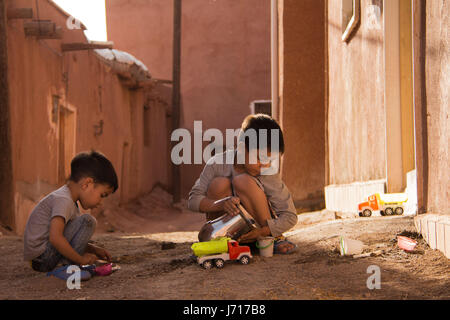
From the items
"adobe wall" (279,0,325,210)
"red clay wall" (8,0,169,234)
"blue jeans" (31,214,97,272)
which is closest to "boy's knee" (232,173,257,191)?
"blue jeans" (31,214,97,272)

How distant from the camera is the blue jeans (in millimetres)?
2812

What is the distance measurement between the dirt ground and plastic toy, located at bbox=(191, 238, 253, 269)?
5cm

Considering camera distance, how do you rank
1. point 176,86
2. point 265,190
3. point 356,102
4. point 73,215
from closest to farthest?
1. point 73,215
2. point 265,190
3. point 356,102
4. point 176,86

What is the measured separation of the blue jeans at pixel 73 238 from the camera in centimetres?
281

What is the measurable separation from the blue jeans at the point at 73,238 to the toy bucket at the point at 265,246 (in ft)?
Answer: 3.39

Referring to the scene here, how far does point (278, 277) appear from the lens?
2.48m

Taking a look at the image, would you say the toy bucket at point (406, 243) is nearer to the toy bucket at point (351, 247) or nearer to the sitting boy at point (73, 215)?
the toy bucket at point (351, 247)

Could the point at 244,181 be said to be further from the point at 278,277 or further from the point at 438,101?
the point at 438,101

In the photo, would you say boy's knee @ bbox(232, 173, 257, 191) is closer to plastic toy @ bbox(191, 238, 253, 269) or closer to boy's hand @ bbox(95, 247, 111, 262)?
plastic toy @ bbox(191, 238, 253, 269)

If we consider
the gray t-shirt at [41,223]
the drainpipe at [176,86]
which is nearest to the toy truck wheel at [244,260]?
the gray t-shirt at [41,223]

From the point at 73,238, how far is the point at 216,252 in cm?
81

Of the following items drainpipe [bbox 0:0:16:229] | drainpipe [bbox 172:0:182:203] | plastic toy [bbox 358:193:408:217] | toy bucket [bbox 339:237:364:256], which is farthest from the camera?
drainpipe [bbox 172:0:182:203]

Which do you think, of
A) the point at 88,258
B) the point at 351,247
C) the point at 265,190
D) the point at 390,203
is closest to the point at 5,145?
the point at 88,258
